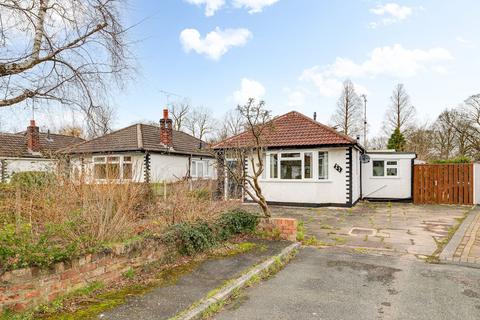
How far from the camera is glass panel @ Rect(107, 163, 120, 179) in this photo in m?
5.56

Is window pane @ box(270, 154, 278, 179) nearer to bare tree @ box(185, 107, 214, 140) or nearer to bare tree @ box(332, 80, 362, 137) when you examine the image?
bare tree @ box(332, 80, 362, 137)

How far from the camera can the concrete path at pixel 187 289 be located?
3566mm

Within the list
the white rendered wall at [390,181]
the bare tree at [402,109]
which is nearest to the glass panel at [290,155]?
the white rendered wall at [390,181]

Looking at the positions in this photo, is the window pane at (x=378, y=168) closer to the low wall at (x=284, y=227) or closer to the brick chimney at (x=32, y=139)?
the low wall at (x=284, y=227)

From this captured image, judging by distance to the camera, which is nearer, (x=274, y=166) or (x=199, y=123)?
(x=274, y=166)

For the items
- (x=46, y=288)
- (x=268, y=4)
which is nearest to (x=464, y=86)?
(x=268, y=4)

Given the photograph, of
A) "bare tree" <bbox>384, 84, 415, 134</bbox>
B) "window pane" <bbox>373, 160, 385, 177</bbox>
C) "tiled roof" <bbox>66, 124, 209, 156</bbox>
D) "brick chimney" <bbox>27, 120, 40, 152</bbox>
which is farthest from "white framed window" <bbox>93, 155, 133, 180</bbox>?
"bare tree" <bbox>384, 84, 415, 134</bbox>

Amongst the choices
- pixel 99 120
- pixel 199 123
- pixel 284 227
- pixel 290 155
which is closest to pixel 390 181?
pixel 290 155

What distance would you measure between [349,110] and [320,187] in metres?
18.2

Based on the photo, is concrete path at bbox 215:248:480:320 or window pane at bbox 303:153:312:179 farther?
window pane at bbox 303:153:312:179

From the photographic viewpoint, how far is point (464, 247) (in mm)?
→ 6996

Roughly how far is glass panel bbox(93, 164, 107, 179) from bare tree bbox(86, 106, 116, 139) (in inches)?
45.4

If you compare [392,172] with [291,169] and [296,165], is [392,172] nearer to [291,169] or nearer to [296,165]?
[296,165]

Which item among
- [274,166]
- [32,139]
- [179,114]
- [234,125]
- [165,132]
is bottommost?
[274,166]
